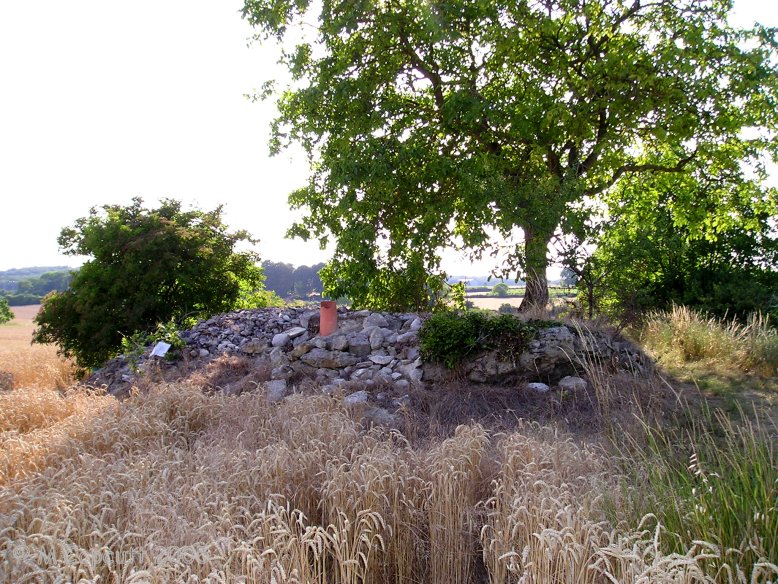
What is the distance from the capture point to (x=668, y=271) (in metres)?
13.9

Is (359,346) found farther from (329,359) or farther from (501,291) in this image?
(501,291)

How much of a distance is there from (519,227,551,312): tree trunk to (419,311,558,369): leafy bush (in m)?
2.66

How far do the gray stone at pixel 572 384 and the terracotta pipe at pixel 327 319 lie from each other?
357 centimetres

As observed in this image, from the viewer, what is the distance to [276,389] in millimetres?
7914

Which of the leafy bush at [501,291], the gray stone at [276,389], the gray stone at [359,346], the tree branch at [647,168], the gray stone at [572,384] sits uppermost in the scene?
the tree branch at [647,168]

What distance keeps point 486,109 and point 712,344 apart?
5498 millimetres

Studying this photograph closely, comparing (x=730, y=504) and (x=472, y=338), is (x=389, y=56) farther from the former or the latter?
(x=730, y=504)

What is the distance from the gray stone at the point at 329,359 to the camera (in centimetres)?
861

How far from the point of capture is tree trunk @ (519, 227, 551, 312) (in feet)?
35.7

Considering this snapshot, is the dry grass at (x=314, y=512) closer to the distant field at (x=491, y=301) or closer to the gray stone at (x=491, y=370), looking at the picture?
the gray stone at (x=491, y=370)

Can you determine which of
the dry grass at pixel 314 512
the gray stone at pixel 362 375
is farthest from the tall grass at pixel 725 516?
the gray stone at pixel 362 375

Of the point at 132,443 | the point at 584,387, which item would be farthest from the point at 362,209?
the point at 132,443

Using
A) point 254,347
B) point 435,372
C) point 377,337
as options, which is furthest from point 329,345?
point 435,372

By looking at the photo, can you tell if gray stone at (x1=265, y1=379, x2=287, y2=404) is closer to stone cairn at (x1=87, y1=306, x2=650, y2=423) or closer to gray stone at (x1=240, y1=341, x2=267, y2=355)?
stone cairn at (x1=87, y1=306, x2=650, y2=423)
